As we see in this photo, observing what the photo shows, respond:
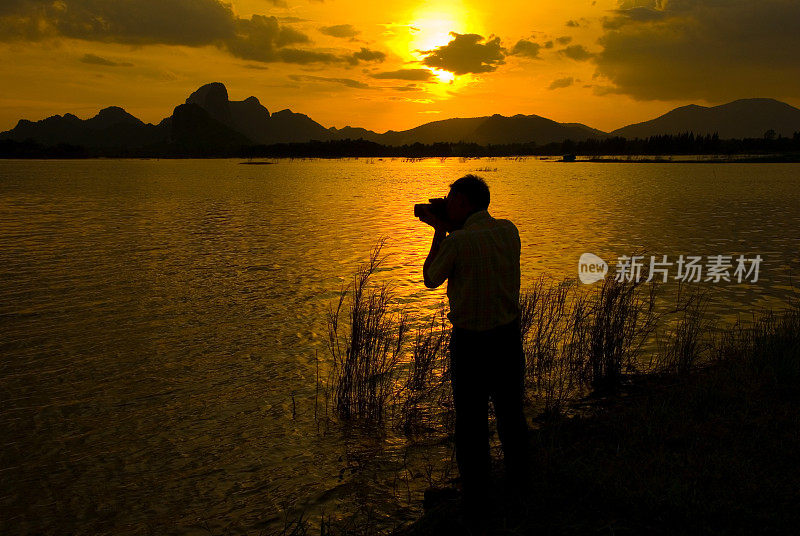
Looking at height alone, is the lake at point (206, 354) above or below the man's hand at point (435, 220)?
below

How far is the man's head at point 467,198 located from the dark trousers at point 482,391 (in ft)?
3.40

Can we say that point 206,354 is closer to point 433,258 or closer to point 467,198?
Answer: point 433,258

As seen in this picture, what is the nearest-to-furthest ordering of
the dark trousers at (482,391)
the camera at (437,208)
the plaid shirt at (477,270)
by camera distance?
the plaid shirt at (477,270) → the dark trousers at (482,391) → the camera at (437,208)

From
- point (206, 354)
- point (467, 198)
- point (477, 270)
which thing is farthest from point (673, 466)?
point (206, 354)

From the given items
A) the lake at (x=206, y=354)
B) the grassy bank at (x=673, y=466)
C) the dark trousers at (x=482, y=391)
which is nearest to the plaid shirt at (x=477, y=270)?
the dark trousers at (x=482, y=391)

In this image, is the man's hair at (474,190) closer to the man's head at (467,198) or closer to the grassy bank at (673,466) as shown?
the man's head at (467,198)

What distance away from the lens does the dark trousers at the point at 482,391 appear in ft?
15.4

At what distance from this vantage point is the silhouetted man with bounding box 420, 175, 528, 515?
4629 mm

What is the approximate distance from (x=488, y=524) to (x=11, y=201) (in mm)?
48714

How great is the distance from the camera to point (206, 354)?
1087 cm

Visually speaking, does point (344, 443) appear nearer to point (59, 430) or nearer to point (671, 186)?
point (59, 430)

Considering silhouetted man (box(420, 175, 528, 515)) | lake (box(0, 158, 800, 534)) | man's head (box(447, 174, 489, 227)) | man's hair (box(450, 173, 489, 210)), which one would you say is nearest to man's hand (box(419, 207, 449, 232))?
silhouetted man (box(420, 175, 528, 515))

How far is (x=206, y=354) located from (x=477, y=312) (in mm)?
7838

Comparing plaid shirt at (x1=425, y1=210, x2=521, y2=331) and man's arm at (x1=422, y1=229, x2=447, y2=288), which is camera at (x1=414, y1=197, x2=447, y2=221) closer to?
man's arm at (x1=422, y1=229, x2=447, y2=288)
